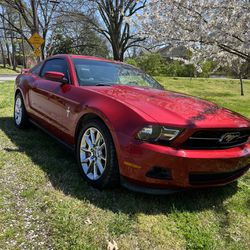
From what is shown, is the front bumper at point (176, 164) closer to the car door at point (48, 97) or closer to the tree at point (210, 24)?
the car door at point (48, 97)

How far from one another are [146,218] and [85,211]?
0.52 meters

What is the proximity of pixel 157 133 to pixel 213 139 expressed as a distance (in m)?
0.53

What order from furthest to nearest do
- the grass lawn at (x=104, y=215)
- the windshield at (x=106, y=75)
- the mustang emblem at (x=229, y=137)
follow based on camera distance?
1. the windshield at (x=106, y=75)
2. the mustang emblem at (x=229, y=137)
3. the grass lawn at (x=104, y=215)

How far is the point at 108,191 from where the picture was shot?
2.89 metres

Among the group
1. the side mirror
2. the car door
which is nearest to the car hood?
the side mirror

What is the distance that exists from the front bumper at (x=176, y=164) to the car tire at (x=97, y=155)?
0.15m

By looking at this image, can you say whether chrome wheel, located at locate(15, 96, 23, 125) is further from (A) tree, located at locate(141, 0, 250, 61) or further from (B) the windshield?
(A) tree, located at locate(141, 0, 250, 61)

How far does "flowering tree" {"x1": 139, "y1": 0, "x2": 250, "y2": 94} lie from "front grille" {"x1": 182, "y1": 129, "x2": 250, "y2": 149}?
9.67 feet

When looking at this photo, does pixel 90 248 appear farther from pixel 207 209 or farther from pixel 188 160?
pixel 207 209

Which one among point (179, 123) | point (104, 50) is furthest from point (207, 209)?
point (104, 50)

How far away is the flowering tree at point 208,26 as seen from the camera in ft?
17.2

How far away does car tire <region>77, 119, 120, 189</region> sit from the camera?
2.77m

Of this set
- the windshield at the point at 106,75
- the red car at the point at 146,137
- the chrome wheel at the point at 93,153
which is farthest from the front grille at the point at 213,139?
the windshield at the point at 106,75

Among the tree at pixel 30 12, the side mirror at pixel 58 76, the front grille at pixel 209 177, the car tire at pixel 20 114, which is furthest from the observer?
the tree at pixel 30 12
